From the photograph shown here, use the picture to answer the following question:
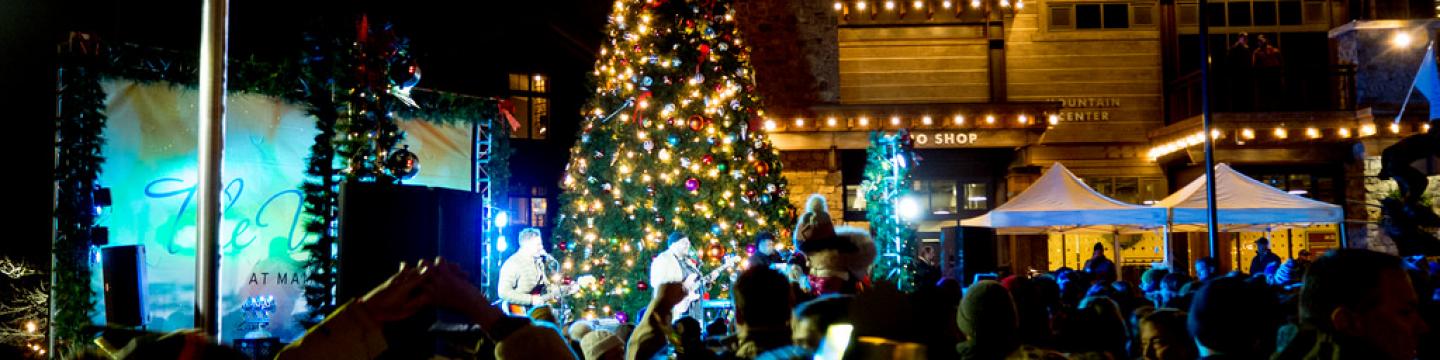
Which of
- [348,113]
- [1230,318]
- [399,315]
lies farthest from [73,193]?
[1230,318]

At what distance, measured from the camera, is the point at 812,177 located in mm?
20125

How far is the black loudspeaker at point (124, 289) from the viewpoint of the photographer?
670cm

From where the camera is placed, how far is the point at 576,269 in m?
14.4

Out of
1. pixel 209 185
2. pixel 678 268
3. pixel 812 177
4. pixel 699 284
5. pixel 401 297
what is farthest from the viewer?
pixel 812 177

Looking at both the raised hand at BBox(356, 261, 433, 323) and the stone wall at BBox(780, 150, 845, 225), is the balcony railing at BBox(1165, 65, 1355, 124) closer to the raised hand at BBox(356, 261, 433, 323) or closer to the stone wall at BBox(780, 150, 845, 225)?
the stone wall at BBox(780, 150, 845, 225)

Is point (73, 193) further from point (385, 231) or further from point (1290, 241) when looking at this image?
point (1290, 241)

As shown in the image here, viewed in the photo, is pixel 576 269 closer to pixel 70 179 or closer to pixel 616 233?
pixel 616 233

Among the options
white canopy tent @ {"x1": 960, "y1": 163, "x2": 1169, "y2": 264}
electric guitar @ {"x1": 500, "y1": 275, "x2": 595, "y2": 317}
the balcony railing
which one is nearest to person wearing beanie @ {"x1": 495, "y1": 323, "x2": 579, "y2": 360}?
electric guitar @ {"x1": 500, "y1": 275, "x2": 595, "y2": 317}

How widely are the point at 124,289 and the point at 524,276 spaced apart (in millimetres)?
5694

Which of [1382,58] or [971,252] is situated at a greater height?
[1382,58]

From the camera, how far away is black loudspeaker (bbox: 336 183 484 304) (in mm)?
4230

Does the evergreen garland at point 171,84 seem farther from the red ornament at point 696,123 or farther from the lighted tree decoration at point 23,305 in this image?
the red ornament at point 696,123

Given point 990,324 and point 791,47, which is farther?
point 791,47

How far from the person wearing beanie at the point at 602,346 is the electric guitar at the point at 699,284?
661 cm
